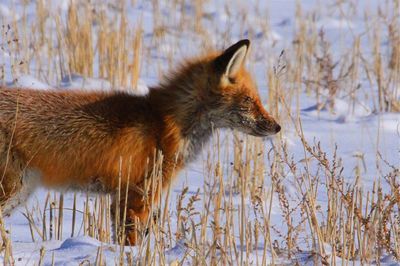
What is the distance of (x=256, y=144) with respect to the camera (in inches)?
269

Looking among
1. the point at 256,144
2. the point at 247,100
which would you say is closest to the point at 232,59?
the point at 247,100

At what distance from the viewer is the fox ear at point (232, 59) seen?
18.2 ft

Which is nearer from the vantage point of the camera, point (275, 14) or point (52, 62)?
point (52, 62)

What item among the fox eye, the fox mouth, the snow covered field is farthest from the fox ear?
the fox mouth

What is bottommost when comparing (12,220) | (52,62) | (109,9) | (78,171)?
(12,220)

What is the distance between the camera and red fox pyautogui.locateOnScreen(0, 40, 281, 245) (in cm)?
522

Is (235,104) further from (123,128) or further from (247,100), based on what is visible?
(123,128)

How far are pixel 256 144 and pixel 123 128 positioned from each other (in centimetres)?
168

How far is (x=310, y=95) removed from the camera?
9.92 m

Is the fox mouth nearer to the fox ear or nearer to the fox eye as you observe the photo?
the fox eye

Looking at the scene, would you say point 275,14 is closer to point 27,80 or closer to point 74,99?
point 27,80

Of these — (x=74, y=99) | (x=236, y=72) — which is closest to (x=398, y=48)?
(x=236, y=72)

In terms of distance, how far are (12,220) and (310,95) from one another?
495 cm

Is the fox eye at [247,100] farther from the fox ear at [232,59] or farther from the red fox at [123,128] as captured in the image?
the fox ear at [232,59]
